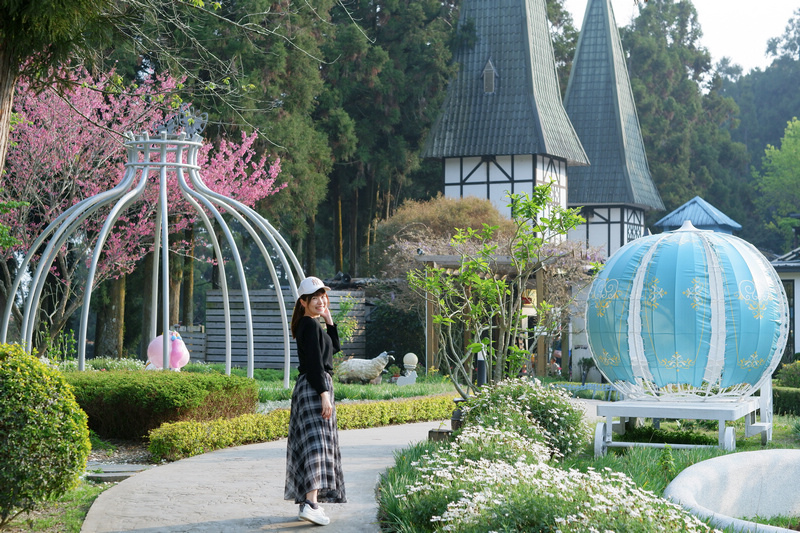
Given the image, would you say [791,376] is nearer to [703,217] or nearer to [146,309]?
[703,217]

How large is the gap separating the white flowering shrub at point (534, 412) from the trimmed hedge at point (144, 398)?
2.97 metres

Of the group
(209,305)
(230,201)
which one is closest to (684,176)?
(209,305)

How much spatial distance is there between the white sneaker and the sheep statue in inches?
409

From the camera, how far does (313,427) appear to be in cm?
562

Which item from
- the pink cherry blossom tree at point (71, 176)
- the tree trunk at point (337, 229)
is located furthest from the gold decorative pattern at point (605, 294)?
the tree trunk at point (337, 229)

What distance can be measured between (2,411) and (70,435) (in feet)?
1.48

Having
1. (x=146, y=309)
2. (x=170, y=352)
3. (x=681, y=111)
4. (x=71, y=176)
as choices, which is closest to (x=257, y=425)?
(x=170, y=352)

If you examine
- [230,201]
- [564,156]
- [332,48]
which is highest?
[332,48]

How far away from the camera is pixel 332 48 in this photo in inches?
1016

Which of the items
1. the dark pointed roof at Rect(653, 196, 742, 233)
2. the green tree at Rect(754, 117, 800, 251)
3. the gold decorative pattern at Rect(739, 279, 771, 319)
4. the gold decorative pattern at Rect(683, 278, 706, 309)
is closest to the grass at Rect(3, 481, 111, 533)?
the gold decorative pattern at Rect(683, 278, 706, 309)

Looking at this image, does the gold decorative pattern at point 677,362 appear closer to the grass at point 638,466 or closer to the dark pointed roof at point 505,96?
the grass at point 638,466

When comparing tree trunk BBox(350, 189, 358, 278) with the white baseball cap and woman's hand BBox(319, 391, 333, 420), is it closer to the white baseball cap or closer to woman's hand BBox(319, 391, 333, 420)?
the white baseball cap

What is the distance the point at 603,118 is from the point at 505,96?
6.41 m

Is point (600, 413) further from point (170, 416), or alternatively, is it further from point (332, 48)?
point (332, 48)
